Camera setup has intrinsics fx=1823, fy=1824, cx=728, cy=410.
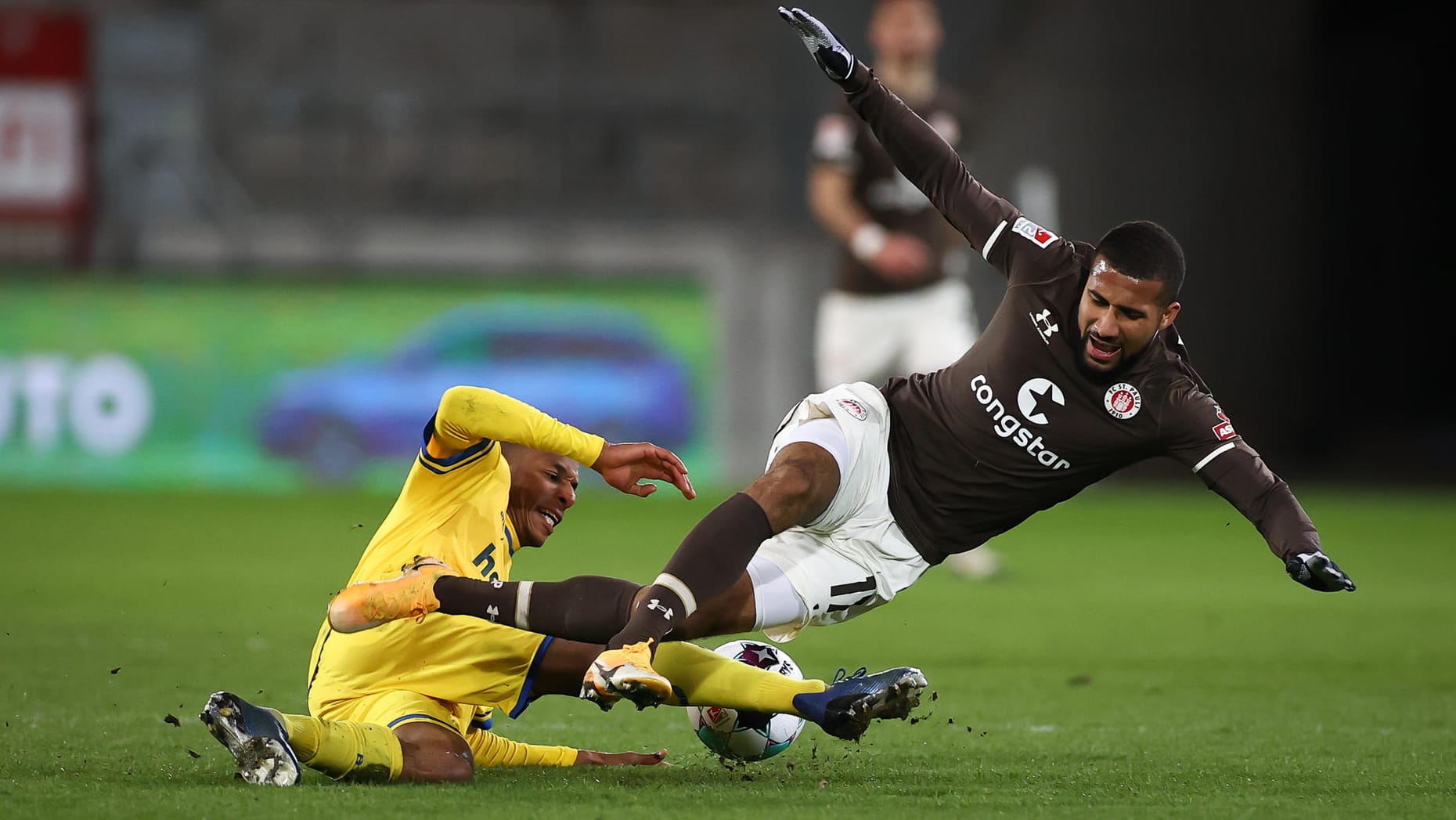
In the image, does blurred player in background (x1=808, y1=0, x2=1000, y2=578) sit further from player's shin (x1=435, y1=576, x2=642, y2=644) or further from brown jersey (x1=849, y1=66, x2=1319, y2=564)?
player's shin (x1=435, y1=576, x2=642, y2=644)

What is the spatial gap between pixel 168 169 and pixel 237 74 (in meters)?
1.54

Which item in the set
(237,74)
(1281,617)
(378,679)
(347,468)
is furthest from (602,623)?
(237,74)

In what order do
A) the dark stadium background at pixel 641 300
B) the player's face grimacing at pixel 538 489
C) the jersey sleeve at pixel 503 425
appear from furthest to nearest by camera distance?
the dark stadium background at pixel 641 300 → the player's face grimacing at pixel 538 489 → the jersey sleeve at pixel 503 425

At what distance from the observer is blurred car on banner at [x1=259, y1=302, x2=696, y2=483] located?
13727 millimetres

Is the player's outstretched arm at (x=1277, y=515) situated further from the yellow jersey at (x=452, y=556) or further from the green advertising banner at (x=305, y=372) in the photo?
the green advertising banner at (x=305, y=372)

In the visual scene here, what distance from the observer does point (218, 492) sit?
13695 mm

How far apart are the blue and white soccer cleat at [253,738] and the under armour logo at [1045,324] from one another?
7.11 ft

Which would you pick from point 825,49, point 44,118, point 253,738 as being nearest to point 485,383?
point 44,118

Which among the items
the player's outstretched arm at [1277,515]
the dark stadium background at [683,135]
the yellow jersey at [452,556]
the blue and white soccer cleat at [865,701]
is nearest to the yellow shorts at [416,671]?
the yellow jersey at [452,556]

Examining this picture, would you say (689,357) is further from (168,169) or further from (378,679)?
(378,679)

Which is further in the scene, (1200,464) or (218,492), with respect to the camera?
(218,492)

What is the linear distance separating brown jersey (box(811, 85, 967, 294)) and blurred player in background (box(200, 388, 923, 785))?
4517mm

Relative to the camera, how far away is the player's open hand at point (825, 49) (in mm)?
4852

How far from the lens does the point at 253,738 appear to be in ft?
12.8
